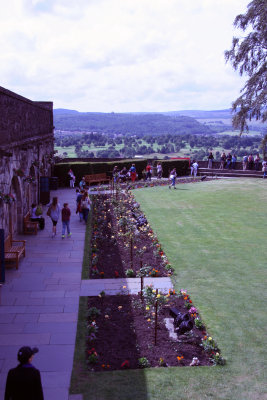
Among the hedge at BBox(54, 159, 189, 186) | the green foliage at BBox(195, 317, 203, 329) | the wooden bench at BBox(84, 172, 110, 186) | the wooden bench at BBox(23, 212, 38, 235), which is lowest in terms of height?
the green foliage at BBox(195, 317, 203, 329)

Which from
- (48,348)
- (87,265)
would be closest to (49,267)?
(87,265)

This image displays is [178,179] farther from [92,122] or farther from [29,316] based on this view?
[92,122]

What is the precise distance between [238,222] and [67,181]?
15.2 m

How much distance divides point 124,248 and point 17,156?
5.49 meters

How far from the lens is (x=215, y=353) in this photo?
25.7 feet

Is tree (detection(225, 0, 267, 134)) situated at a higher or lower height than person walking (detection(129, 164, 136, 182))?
higher

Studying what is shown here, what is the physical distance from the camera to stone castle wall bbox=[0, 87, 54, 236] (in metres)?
13.7

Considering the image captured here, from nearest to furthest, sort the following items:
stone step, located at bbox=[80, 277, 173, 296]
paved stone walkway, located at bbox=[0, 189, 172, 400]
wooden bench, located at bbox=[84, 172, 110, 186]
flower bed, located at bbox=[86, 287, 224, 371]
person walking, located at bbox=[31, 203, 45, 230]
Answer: paved stone walkway, located at bbox=[0, 189, 172, 400] → flower bed, located at bbox=[86, 287, 224, 371] → stone step, located at bbox=[80, 277, 173, 296] → person walking, located at bbox=[31, 203, 45, 230] → wooden bench, located at bbox=[84, 172, 110, 186]

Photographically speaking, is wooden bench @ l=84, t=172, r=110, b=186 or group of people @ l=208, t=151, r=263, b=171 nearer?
wooden bench @ l=84, t=172, r=110, b=186

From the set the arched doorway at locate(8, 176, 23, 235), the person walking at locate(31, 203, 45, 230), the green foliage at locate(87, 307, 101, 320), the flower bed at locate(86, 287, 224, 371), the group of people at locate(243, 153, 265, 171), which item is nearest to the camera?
the flower bed at locate(86, 287, 224, 371)

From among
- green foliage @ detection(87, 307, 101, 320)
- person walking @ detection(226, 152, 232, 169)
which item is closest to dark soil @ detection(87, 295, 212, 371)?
green foliage @ detection(87, 307, 101, 320)

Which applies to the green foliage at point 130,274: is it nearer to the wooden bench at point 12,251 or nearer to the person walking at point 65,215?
the wooden bench at point 12,251

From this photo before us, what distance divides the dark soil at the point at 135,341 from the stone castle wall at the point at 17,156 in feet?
18.3

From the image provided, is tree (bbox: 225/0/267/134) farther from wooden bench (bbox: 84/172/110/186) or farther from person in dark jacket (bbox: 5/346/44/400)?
person in dark jacket (bbox: 5/346/44/400)
